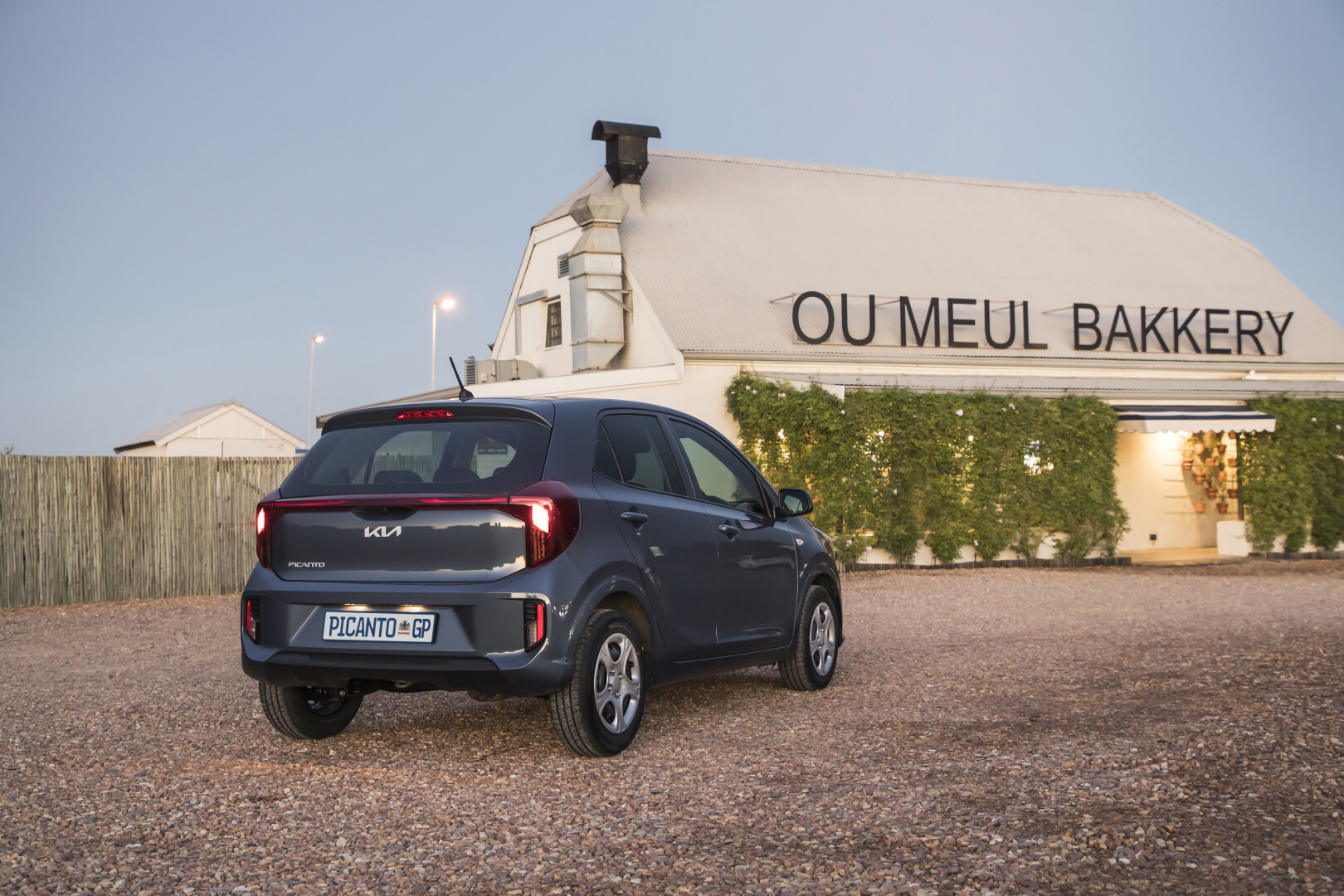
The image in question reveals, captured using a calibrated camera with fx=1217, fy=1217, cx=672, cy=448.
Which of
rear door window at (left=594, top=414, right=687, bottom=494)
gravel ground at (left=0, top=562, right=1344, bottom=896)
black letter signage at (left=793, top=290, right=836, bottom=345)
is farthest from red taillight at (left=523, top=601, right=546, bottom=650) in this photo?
black letter signage at (left=793, top=290, right=836, bottom=345)

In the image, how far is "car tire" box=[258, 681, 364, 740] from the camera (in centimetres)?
603

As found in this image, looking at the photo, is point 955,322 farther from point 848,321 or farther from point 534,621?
point 534,621

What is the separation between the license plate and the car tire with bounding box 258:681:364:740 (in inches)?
22.0

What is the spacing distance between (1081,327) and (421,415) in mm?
20216

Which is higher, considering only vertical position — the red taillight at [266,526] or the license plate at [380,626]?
the red taillight at [266,526]

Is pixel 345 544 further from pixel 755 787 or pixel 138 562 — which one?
pixel 138 562

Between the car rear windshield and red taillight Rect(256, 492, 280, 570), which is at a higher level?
the car rear windshield

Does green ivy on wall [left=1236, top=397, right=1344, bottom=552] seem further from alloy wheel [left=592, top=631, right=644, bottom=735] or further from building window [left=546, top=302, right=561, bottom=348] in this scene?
alloy wheel [left=592, top=631, right=644, bottom=735]

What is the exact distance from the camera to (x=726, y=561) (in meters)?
6.68

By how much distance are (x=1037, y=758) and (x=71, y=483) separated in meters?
12.4

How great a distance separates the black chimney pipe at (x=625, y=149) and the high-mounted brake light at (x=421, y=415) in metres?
18.8

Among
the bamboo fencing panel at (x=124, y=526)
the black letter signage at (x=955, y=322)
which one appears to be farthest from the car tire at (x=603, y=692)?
the black letter signage at (x=955, y=322)

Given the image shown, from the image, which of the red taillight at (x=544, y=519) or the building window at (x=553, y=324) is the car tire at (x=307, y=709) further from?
the building window at (x=553, y=324)

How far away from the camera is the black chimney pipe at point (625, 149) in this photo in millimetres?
23781
